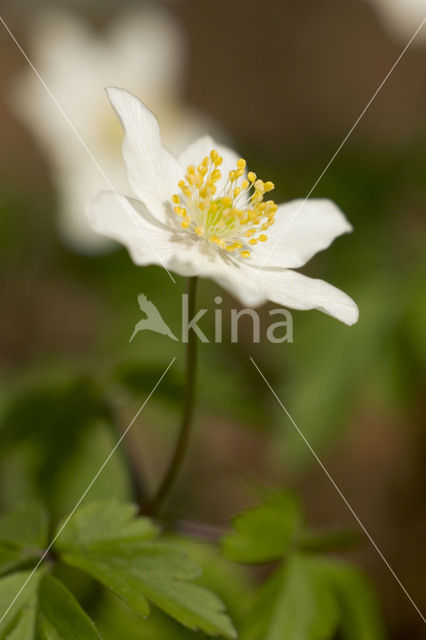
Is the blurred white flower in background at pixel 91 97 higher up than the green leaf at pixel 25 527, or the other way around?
the blurred white flower in background at pixel 91 97

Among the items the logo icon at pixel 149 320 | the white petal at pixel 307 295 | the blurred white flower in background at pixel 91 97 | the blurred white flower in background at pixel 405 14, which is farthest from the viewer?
the blurred white flower in background at pixel 405 14

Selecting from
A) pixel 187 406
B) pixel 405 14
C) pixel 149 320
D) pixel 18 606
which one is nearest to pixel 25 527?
pixel 18 606

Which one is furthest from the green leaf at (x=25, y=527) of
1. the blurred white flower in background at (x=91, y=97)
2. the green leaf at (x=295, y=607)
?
A: the blurred white flower in background at (x=91, y=97)

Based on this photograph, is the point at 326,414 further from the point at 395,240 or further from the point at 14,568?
the point at 14,568

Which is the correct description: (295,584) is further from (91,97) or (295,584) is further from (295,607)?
(91,97)

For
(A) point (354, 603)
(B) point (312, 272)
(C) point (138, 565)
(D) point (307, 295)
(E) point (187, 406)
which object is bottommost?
(C) point (138, 565)

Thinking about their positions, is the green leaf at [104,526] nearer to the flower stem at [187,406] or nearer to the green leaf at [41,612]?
the green leaf at [41,612]

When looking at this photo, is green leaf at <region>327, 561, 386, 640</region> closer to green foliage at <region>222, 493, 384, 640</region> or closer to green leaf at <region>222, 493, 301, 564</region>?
green foliage at <region>222, 493, 384, 640</region>
